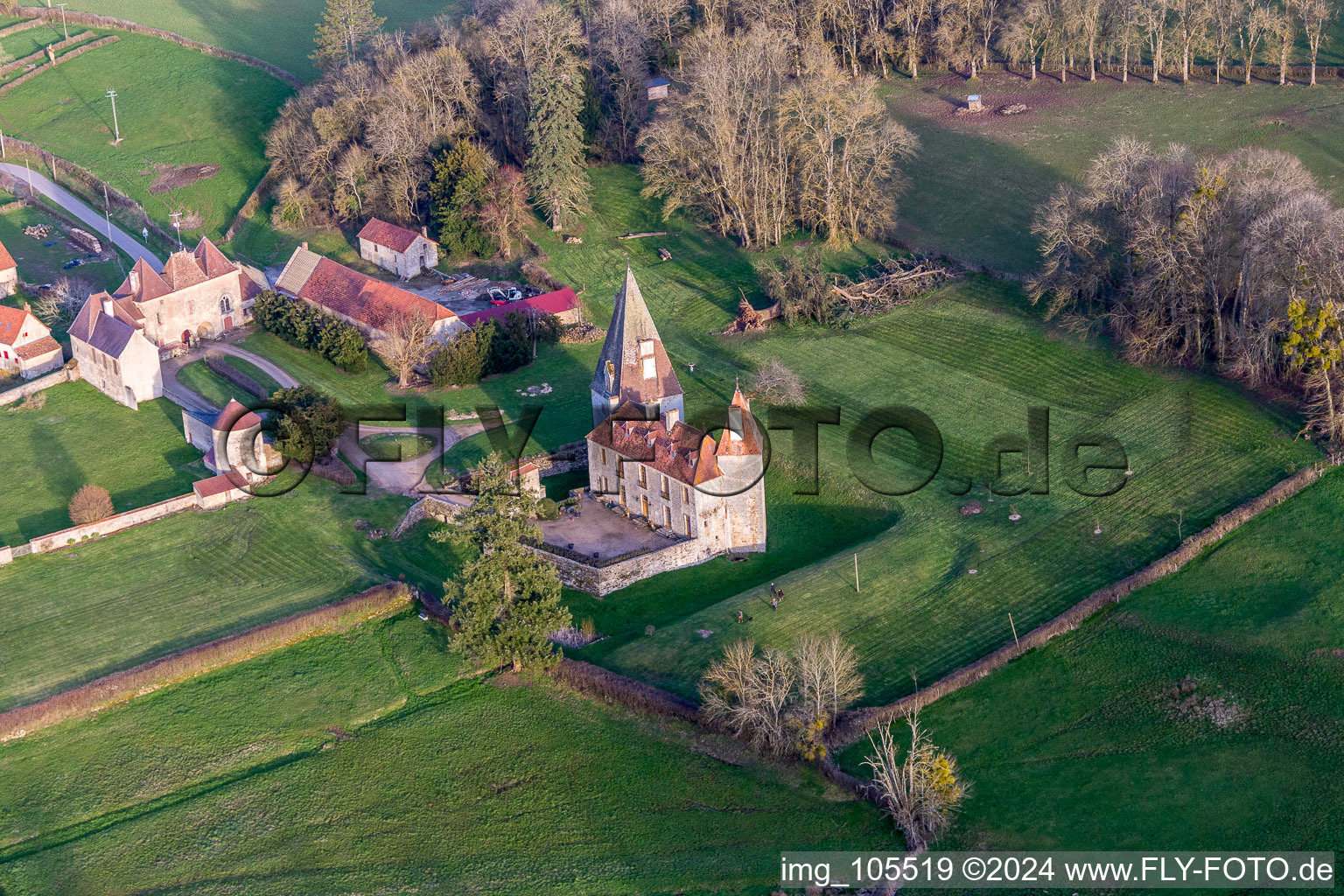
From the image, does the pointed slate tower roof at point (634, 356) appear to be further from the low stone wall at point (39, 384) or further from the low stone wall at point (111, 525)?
the low stone wall at point (39, 384)

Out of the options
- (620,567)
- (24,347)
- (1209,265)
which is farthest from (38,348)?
(1209,265)

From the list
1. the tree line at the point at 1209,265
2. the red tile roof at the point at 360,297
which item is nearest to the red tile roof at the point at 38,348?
the red tile roof at the point at 360,297

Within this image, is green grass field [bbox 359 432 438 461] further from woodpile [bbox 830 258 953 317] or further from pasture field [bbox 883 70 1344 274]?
pasture field [bbox 883 70 1344 274]

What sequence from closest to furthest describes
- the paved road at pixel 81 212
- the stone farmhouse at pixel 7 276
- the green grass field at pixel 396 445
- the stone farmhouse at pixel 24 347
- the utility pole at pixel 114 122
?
the green grass field at pixel 396 445 → the stone farmhouse at pixel 24 347 → the stone farmhouse at pixel 7 276 → the paved road at pixel 81 212 → the utility pole at pixel 114 122

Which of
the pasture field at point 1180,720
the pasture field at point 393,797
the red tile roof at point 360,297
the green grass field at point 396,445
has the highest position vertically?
the red tile roof at point 360,297

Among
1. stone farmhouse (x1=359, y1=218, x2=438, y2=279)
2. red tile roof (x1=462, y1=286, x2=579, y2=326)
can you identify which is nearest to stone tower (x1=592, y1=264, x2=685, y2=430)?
red tile roof (x1=462, y1=286, x2=579, y2=326)

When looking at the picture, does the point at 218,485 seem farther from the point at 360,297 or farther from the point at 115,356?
the point at 360,297

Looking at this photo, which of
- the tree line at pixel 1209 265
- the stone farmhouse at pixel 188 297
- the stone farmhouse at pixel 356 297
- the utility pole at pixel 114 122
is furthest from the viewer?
the utility pole at pixel 114 122

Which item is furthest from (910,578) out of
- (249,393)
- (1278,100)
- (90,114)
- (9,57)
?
(9,57)
